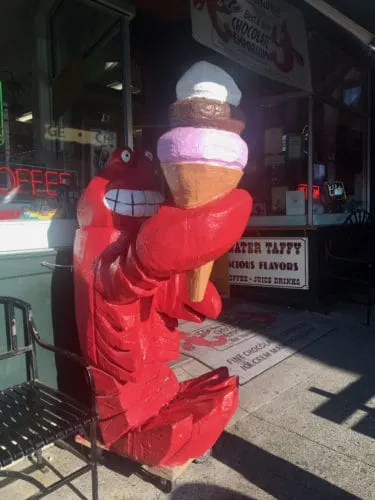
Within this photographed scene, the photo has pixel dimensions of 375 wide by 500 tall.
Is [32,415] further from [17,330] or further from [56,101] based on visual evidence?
[56,101]

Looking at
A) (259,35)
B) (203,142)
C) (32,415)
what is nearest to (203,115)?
(203,142)

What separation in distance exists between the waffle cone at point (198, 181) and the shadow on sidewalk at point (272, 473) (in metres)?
1.60

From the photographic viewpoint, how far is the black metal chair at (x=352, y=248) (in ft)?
18.9

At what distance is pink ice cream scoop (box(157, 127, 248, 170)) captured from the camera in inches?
66.1

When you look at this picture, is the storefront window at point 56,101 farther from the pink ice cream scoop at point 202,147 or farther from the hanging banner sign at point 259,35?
the pink ice cream scoop at point 202,147

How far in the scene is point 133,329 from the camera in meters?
2.23

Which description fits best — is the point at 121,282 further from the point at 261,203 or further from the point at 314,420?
the point at 261,203

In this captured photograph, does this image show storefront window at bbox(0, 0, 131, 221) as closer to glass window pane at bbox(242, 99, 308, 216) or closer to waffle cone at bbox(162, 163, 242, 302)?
waffle cone at bbox(162, 163, 242, 302)

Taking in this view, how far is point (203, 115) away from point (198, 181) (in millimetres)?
252

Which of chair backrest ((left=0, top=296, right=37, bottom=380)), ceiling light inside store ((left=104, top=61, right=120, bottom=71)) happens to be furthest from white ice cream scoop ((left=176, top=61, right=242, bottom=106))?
ceiling light inside store ((left=104, top=61, right=120, bottom=71))

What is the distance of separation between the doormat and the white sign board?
1.22 feet

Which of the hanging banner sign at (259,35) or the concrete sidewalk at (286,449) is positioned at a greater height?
the hanging banner sign at (259,35)

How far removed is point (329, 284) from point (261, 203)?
4.66 ft

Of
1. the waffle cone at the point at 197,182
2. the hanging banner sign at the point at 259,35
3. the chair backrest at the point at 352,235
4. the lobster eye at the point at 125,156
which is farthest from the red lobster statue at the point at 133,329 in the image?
the chair backrest at the point at 352,235
